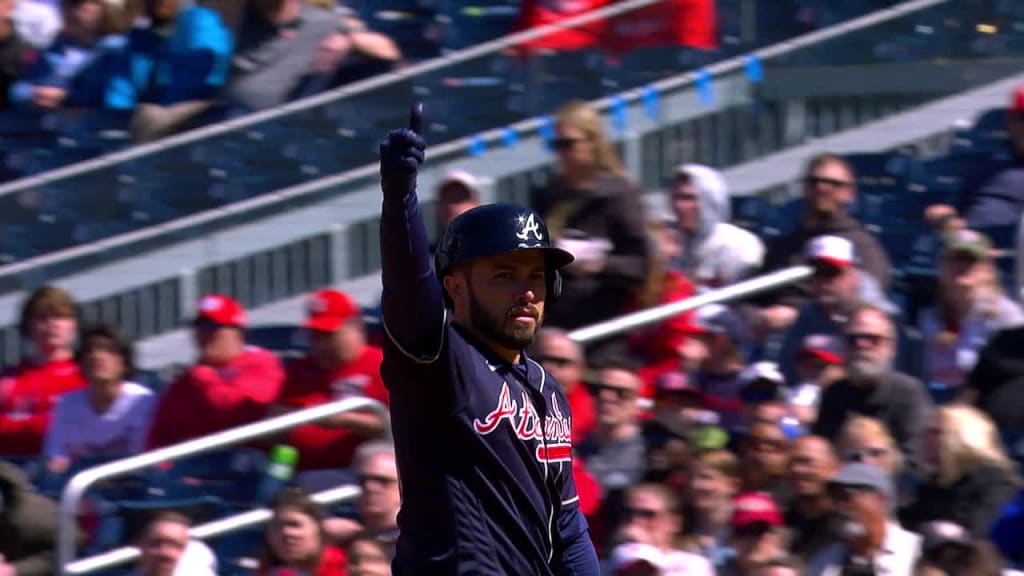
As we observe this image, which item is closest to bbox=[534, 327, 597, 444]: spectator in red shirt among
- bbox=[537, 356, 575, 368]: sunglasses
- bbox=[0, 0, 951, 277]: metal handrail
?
bbox=[537, 356, 575, 368]: sunglasses

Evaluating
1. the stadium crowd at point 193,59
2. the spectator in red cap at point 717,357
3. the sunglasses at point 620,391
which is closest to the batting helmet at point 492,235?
the sunglasses at point 620,391

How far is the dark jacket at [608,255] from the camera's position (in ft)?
26.0

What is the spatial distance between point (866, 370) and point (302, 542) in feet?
6.51

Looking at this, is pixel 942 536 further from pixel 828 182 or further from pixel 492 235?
pixel 492 235

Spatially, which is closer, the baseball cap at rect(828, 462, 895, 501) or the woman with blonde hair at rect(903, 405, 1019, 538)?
the baseball cap at rect(828, 462, 895, 501)

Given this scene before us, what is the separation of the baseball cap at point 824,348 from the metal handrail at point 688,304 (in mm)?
321

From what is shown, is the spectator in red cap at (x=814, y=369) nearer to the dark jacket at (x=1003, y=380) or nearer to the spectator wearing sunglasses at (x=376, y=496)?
the dark jacket at (x=1003, y=380)

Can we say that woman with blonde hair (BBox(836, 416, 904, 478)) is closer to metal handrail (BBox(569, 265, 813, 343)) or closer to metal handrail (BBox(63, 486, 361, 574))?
metal handrail (BBox(569, 265, 813, 343))

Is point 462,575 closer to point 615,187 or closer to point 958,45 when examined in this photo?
point 615,187

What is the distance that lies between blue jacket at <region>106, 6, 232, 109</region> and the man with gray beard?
3.56m

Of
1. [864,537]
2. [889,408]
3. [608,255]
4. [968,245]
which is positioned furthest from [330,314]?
[968,245]

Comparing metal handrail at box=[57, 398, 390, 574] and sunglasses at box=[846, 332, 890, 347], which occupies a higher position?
sunglasses at box=[846, 332, 890, 347]

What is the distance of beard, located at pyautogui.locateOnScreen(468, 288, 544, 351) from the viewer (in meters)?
4.21

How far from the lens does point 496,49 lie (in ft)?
30.5
